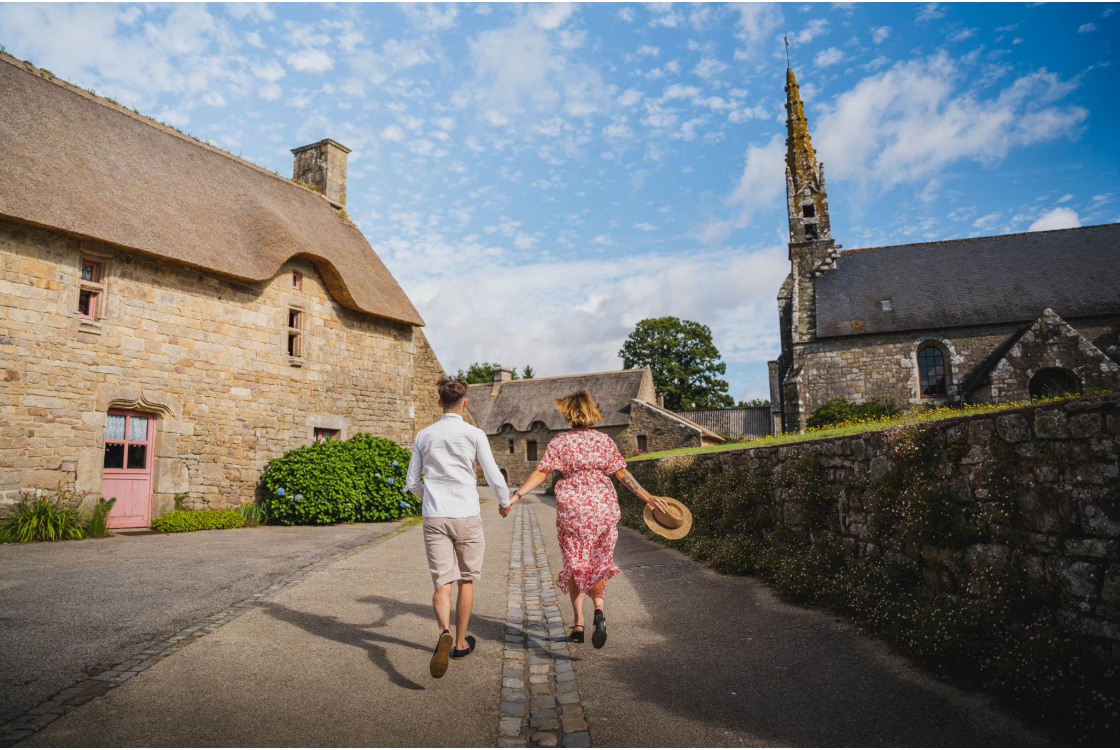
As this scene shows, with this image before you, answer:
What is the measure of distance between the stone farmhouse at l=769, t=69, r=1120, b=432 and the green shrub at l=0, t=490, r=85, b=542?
21.2m

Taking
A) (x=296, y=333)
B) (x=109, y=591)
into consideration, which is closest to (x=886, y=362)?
(x=296, y=333)

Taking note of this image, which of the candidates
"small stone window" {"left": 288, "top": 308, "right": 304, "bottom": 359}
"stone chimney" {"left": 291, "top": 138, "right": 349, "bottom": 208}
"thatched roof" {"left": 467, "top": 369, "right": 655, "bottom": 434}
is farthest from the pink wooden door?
"thatched roof" {"left": 467, "top": 369, "right": 655, "bottom": 434}

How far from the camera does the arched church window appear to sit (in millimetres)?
23047

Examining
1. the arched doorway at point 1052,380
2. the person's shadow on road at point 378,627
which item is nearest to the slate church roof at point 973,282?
the arched doorway at point 1052,380

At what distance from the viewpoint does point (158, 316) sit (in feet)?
40.1

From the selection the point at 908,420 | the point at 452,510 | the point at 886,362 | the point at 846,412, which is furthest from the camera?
the point at 886,362

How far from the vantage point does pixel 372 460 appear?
46.4 feet

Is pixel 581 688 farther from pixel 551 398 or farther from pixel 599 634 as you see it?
pixel 551 398

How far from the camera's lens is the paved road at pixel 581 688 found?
2939 mm

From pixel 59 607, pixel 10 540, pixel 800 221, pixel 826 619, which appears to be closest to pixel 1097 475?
pixel 826 619

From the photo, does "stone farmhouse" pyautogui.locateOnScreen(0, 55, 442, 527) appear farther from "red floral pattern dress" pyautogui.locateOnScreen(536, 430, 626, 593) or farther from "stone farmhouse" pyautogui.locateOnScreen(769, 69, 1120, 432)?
"stone farmhouse" pyautogui.locateOnScreen(769, 69, 1120, 432)

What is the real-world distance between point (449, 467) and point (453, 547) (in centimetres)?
51

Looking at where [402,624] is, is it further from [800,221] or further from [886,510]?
[800,221]

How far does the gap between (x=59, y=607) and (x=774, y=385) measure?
3858cm
